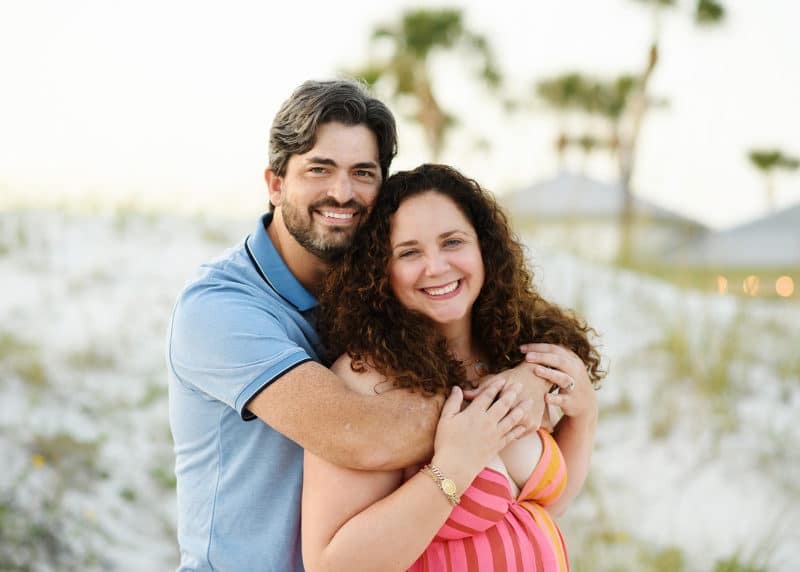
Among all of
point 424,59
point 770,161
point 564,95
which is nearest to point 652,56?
point 424,59

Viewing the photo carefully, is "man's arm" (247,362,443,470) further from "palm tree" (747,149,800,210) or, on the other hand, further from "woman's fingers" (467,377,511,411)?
"palm tree" (747,149,800,210)

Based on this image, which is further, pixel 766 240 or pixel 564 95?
pixel 564 95

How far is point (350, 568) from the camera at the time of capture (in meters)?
2.25

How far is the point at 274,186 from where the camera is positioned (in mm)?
3080

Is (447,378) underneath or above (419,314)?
underneath

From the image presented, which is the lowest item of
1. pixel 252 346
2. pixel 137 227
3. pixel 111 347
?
pixel 111 347

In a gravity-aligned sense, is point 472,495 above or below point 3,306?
above

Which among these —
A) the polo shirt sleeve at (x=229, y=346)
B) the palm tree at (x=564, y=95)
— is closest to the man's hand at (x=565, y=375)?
the polo shirt sleeve at (x=229, y=346)

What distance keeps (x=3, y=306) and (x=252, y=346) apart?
237 inches

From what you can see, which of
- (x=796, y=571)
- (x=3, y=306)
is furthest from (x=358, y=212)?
(x=3, y=306)

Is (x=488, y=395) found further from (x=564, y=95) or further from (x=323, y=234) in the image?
(x=564, y=95)

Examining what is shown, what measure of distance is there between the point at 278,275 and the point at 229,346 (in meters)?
0.44

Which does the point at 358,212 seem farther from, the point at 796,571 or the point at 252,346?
the point at 796,571

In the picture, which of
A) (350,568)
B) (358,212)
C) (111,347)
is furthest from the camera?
(111,347)
